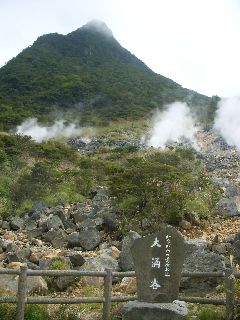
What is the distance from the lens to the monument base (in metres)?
6.02

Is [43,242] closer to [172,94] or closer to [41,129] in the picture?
[41,129]

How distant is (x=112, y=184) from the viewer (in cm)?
1497

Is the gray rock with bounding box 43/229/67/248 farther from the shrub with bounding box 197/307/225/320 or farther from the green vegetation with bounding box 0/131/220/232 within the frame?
the shrub with bounding box 197/307/225/320

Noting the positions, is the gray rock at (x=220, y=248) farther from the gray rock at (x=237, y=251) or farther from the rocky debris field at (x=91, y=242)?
the gray rock at (x=237, y=251)

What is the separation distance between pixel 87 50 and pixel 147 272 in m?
65.8

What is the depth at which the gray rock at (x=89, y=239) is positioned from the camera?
11758 millimetres

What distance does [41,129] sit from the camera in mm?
44969

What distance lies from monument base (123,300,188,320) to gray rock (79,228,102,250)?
5.60m

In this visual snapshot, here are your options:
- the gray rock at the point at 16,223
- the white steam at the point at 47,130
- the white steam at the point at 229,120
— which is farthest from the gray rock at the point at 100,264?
the white steam at the point at 47,130

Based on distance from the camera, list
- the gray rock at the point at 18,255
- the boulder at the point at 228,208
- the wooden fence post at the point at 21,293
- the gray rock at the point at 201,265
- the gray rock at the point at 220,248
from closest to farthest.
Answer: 1. the wooden fence post at the point at 21,293
2. the gray rock at the point at 201,265
3. the gray rock at the point at 18,255
4. the gray rock at the point at 220,248
5. the boulder at the point at 228,208

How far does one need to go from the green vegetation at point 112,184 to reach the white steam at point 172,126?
14312 mm

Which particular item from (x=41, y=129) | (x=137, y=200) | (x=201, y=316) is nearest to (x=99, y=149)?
(x=41, y=129)

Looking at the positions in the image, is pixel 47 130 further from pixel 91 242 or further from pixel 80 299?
pixel 80 299

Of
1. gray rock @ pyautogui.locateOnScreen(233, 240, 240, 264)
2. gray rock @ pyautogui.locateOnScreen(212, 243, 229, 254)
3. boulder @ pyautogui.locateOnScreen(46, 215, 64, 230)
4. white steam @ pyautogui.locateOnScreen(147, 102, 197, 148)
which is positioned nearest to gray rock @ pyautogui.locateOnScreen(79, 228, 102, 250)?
boulder @ pyautogui.locateOnScreen(46, 215, 64, 230)
